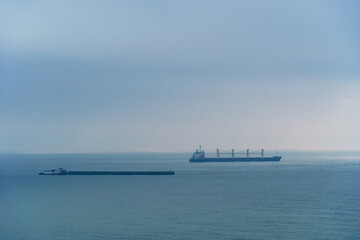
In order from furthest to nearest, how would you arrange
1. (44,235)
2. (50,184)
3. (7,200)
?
(50,184) < (7,200) < (44,235)

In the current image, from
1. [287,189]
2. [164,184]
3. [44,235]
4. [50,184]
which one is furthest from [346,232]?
[50,184]

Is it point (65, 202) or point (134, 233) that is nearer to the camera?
point (134, 233)

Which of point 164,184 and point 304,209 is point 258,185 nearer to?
point 164,184

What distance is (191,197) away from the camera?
4281 centimetres

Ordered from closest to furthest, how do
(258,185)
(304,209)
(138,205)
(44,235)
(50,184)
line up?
(44,235)
(304,209)
(138,205)
(258,185)
(50,184)

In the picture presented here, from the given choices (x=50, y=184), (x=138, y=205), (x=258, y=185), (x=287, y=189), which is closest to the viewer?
(x=138, y=205)

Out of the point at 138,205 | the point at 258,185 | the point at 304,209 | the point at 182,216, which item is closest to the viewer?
the point at 182,216

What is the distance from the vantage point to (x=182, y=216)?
32.5 meters

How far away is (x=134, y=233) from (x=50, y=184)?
106ft

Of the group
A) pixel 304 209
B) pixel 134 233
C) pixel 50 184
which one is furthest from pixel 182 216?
pixel 50 184

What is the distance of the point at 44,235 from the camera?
89.7 feet

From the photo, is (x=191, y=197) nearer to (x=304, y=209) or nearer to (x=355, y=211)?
(x=304, y=209)

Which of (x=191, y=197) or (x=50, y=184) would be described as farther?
(x=50, y=184)

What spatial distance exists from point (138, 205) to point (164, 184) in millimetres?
17937
